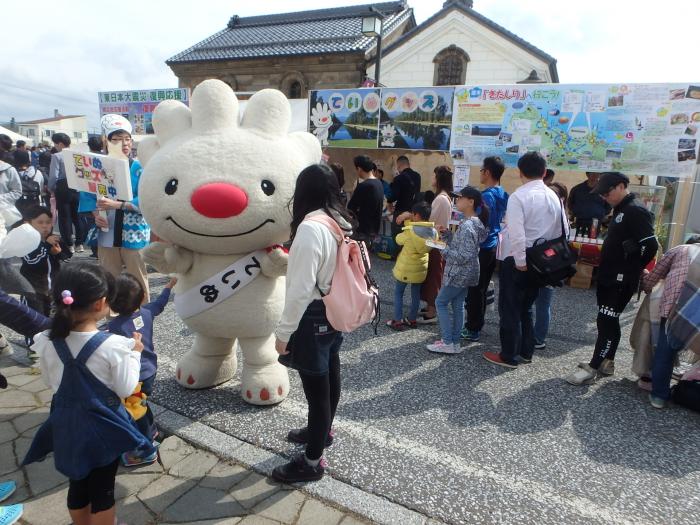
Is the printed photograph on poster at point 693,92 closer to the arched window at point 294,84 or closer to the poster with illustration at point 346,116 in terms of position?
the poster with illustration at point 346,116

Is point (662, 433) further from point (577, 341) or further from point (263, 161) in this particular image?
point (263, 161)

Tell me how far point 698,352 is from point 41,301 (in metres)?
5.34

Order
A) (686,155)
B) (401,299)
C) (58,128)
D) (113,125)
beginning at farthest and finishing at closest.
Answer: (58,128) → (686,155) → (401,299) → (113,125)

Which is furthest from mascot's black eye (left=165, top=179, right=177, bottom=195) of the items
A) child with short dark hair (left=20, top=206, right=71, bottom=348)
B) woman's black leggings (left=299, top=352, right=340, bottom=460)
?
child with short dark hair (left=20, top=206, right=71, bottom=348)

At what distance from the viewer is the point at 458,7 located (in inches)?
693

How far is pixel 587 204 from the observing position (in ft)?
24.3

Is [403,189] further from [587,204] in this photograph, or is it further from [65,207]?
[65,207]


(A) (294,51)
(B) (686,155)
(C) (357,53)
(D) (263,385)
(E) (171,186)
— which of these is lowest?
(D) (263,385)

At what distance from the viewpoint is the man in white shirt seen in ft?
12.7

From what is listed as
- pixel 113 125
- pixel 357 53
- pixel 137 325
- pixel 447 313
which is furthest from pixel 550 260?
pixel 357 53

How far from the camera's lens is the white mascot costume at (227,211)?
2.81 m

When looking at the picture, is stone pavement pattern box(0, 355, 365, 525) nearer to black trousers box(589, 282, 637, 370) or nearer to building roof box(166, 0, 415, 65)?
black trousers box(589, 282, 637, 370)

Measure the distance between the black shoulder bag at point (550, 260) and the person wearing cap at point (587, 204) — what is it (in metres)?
4.06

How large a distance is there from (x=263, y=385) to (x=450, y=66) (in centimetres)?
1767
